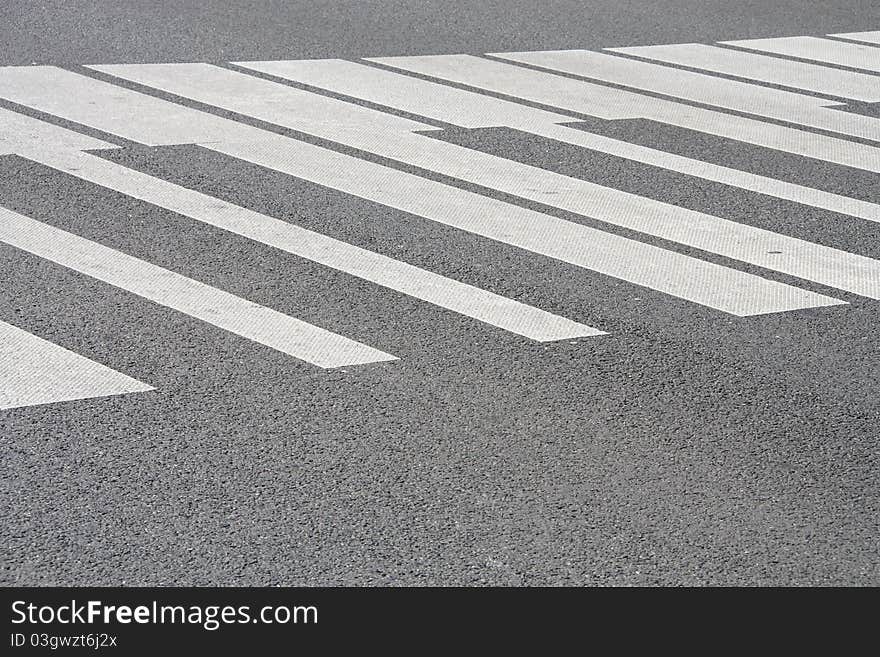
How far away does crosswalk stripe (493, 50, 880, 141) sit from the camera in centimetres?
938

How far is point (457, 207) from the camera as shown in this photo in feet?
23.1

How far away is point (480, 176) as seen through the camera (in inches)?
301

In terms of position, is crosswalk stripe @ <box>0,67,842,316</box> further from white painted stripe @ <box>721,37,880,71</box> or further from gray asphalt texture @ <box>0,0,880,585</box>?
white painted stripe @ <box>721,37,880,71</box>

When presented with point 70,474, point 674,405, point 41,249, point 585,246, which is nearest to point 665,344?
point 674,405

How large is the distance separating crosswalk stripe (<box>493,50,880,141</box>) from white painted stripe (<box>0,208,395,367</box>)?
5.12m

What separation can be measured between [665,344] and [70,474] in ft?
7.61

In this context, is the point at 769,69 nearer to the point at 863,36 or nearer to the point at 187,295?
the point at 863,36

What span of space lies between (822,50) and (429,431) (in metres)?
8.80

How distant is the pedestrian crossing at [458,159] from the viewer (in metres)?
5.54

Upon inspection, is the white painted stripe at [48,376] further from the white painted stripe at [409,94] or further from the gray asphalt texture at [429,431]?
the white painted stripe at [409,94]

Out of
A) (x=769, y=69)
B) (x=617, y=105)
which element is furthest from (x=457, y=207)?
(x=769, y=69)

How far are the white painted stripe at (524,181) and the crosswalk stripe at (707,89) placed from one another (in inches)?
93.0

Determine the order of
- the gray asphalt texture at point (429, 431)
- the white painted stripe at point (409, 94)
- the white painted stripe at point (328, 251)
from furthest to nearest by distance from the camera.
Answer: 1. the white painted stripe at point (409, 94)
2. the white painted stripe at point (328, 251)
3. the gray asphalt texture at point (429, 431)

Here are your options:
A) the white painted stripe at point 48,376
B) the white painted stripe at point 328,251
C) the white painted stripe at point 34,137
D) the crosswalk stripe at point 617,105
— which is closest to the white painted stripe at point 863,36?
the crosswalk stripe at point 617,105
